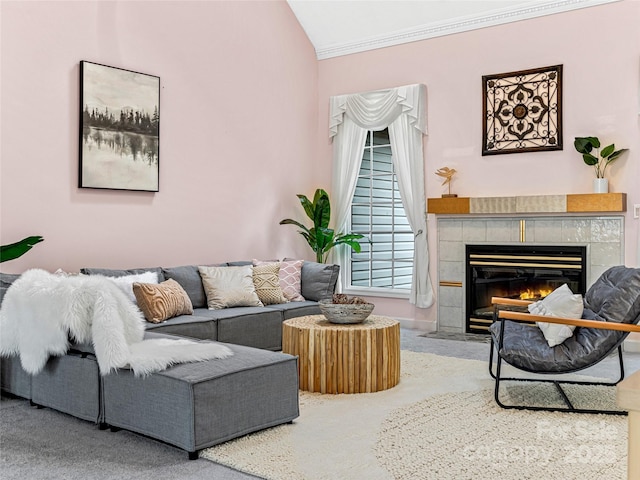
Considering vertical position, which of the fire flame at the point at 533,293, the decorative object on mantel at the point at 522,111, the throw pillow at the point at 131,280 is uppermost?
the decorative object on mantel at the point at 522,111

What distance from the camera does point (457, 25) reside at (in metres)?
6.81

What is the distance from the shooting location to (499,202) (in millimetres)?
6371

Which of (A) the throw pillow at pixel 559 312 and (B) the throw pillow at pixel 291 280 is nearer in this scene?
(A) the throw pillow at pixel 559 312

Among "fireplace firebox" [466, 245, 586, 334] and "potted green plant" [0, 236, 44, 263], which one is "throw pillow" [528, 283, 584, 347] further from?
"potted green plant" [0, 236, 44, 263]

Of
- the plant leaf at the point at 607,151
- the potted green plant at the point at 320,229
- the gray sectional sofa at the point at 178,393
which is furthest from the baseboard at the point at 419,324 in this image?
the gray sectional sofa at the point at 178,393

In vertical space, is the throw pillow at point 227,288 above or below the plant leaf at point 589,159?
below

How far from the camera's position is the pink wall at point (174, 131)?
16.6 ft

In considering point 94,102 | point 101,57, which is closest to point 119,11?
point 101,57

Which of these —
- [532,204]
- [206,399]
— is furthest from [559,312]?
[532,204]

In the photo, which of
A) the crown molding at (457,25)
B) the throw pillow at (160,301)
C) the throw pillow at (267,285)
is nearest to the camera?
the throw pillow at (160,301)

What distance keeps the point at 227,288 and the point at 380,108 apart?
287 cm

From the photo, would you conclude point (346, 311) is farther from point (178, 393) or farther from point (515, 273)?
point (515, 273)

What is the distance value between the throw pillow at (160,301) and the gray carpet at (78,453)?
107 cm

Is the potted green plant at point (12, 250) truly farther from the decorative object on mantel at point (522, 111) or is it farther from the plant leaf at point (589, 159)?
the plant leaf at point (589, 159)
